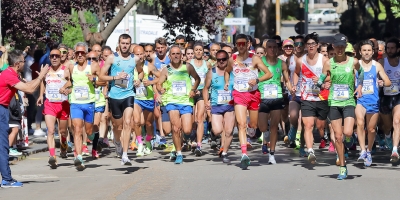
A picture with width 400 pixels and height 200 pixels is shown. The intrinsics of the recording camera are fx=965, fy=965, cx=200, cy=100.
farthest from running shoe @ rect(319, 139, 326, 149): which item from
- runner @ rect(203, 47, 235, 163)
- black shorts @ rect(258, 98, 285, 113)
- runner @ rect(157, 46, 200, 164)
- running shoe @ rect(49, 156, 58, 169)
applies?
running shoe @ rect(49, 156, 58, 169)

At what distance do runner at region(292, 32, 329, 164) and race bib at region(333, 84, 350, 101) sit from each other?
51 centimetres

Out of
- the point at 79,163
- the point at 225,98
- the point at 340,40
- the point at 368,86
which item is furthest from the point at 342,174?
the point at 79,163

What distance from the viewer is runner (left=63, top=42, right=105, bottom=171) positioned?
15188 mm

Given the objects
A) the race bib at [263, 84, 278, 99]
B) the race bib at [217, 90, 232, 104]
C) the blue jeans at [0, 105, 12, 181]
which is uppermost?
the race bib at [263, 84, 278, 99]

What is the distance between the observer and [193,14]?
98.7 feet

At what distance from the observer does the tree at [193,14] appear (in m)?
29.6

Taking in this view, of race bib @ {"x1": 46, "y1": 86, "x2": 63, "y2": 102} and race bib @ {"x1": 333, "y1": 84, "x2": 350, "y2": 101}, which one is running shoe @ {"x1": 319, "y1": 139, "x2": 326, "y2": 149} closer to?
race bib @ {"x1": 333, "y1": 84, "x2": 350, "y2": 101}

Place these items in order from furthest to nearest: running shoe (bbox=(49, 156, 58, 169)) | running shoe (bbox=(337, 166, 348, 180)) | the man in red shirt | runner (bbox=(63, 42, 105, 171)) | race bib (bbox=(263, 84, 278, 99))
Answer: race bib (bbox=(263, 84, 278, 99)), runner (bbox=(63, 42, 105, 171)), running shoe (bbox=(49, 156, 58, 169)), running shoe (bbox=(337, 166, 348, 180)), the man in red shirt

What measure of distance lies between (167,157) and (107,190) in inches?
181

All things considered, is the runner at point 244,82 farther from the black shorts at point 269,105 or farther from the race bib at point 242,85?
the black shorts at point 269,105

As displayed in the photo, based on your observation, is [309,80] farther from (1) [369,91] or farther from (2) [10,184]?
(2) [10,184]

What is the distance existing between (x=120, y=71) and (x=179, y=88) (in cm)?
132

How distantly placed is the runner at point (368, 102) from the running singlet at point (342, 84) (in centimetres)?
89

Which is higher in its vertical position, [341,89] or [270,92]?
[341,89]
